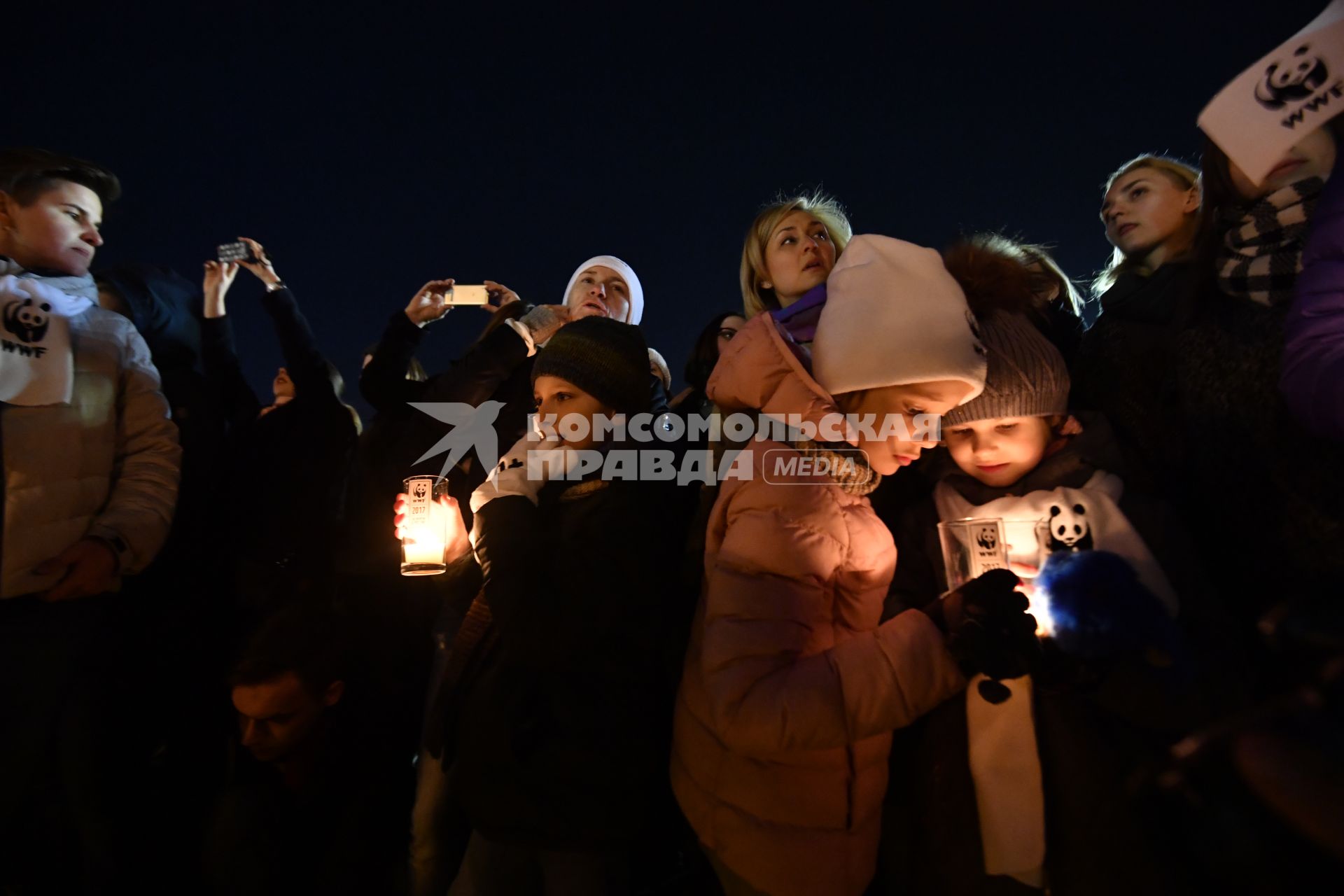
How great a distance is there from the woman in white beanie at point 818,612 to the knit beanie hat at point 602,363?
0.38 m

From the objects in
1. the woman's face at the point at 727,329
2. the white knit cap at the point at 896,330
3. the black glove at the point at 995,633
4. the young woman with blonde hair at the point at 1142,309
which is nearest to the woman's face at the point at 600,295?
the woman's face at the point at 727,329

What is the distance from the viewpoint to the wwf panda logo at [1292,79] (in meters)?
1.28

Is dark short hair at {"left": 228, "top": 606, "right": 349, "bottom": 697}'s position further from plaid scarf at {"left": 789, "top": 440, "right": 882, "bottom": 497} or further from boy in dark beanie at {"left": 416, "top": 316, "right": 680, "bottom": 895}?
plaid scarf at {"left": 789, "top": 440, "right": 882, "bottom": 497}

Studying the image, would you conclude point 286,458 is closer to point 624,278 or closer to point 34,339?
point 34,339

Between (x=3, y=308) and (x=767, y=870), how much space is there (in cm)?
297

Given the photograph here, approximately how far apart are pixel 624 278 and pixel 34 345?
2464mm

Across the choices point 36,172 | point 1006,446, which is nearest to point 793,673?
point 1006,446

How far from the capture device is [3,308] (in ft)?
6.64

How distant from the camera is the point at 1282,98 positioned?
1.32 meters

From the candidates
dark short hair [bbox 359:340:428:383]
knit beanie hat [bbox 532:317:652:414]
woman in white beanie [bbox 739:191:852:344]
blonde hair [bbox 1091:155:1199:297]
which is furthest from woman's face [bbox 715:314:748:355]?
dark short hair [bbox 359:340:428:383]

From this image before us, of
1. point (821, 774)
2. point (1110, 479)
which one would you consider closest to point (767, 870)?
point (821, 774)

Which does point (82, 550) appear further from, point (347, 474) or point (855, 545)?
point (855, 545)

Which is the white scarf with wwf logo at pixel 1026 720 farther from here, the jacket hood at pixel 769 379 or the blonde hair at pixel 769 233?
the blonde hair at pixel 769 233

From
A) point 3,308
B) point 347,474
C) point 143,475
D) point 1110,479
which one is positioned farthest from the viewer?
point 347,474
